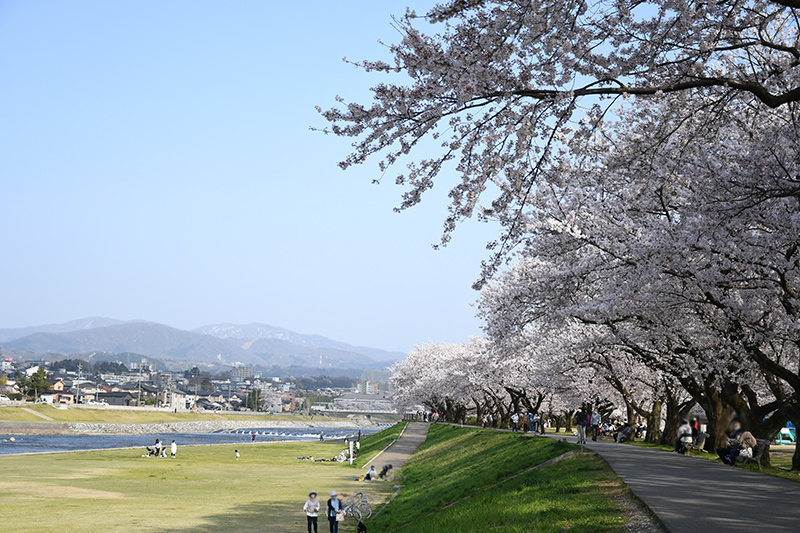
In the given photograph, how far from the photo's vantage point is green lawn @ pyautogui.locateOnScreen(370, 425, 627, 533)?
12969 millimetres

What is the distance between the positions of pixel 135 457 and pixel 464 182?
172ft

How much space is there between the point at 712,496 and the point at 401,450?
146 ft

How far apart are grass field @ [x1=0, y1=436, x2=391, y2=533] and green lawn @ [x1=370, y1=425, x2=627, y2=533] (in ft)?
9.70

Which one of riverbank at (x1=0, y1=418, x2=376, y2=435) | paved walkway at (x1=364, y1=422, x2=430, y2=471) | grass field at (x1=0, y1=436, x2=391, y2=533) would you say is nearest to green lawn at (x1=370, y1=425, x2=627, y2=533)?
grass field at (x1=0, y1=436, x2=391, y2=533)

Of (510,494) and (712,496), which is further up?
(712,496)

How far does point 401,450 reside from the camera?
56000 mm

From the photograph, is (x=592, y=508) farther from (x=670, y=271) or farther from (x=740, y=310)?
(x=740, y=310)

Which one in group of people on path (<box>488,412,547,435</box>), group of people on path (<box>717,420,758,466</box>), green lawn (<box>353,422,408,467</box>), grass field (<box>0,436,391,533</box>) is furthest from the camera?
green lawn (<box>353,422,408,467</box>)

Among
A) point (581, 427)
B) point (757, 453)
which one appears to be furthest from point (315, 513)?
point (757, 453)

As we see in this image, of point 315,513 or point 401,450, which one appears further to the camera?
point 401,450

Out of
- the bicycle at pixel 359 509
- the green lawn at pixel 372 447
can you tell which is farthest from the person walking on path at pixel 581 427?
the green lawn at pixel 372 447

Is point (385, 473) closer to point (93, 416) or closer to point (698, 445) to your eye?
point (698, 445)

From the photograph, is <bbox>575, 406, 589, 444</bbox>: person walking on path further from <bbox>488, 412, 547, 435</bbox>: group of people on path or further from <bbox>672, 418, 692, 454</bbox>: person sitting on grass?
<bbox>488, 412, 547, 435</bbox>: group of people on path

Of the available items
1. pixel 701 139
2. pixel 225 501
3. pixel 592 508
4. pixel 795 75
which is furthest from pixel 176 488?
pixel 795 75
